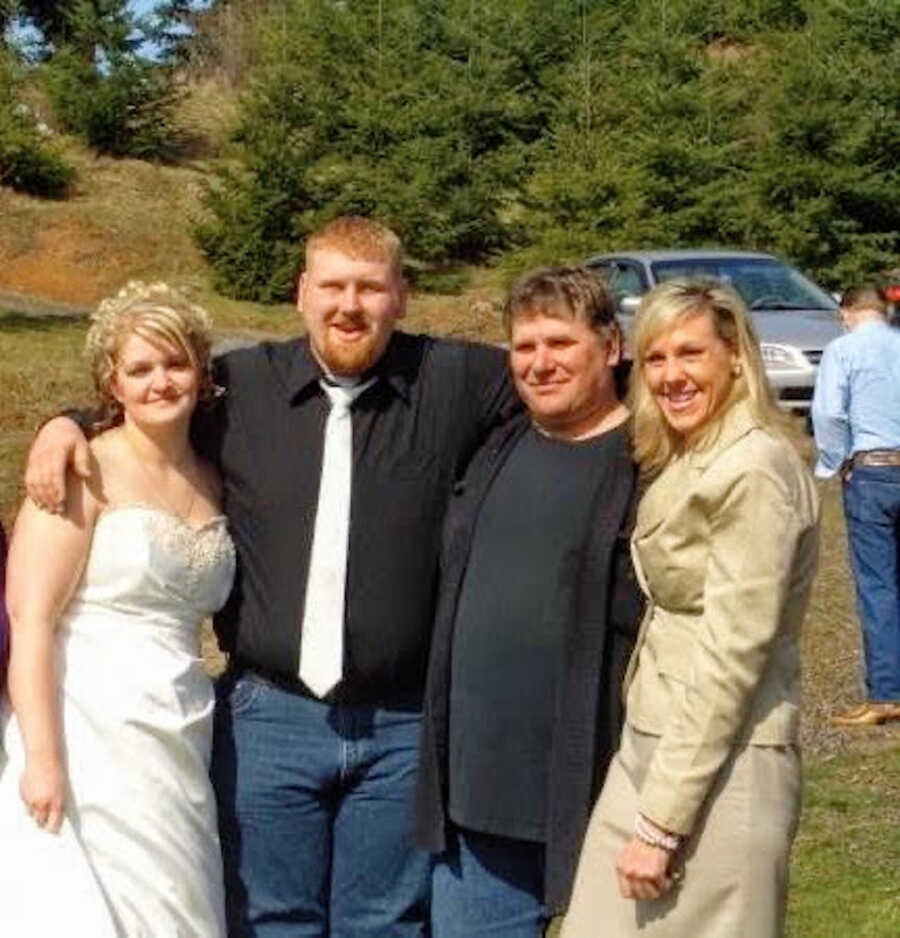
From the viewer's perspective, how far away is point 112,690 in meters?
3.82

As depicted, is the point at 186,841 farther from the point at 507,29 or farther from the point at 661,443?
the point at 507,29

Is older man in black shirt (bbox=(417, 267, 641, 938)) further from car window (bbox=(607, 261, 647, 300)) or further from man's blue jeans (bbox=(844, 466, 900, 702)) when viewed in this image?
car window (bbox=(607, 261, 647, 300))

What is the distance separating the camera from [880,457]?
871 centimetres

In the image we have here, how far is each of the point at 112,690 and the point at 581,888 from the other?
993 mm

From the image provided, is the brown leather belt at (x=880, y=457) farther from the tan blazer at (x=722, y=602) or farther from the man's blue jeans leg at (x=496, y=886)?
the tan blazer at (x=722, y=602)

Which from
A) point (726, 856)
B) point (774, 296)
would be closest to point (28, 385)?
point (774, 296)

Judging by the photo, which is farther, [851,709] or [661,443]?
[851,709]

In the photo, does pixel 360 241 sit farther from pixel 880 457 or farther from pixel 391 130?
pixel 391 130

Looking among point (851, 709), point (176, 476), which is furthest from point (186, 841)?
point (851, 709)

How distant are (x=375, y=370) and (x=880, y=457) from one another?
17.0 feet

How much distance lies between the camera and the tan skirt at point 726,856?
3.38 meters

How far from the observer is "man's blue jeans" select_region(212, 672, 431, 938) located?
3.93m

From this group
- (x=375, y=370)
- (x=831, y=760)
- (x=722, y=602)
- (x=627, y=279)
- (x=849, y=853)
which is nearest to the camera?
(x=722, y=602)

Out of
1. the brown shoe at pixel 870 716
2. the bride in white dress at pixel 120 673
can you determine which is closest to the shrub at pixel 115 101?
the brown shoe at pixel 870 716
